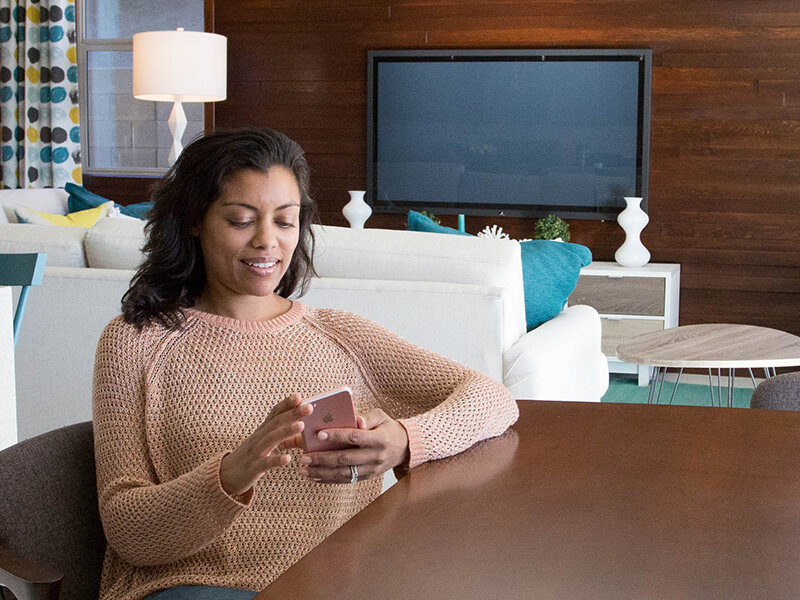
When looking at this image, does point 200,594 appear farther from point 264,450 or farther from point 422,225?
point 422,225

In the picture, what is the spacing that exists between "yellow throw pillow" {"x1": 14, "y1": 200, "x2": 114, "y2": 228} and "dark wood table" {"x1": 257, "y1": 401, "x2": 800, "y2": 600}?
280 cm

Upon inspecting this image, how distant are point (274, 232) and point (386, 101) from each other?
4.41 meters

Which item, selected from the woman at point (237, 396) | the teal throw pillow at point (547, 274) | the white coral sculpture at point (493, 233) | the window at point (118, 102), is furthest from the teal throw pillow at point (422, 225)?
the window at point (118, 102)

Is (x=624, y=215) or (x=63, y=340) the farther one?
(x=624, y=215)

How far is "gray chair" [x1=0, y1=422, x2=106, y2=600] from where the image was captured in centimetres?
98

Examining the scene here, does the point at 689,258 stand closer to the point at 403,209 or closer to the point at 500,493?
the point at 403,209

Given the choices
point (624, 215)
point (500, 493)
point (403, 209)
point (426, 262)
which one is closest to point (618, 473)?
point (500, 493)

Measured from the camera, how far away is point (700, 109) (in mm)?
5184

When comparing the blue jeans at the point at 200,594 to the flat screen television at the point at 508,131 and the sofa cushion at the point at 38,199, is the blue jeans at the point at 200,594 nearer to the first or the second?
the sofa cushion at the point at 38,199

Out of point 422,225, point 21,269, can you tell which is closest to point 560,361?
point 422,225

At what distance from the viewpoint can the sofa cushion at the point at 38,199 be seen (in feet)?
15.4

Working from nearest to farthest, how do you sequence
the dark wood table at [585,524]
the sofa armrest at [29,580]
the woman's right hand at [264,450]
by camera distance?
the dark wood table at [585,524] < the sofa armrest at [29,580] < the woman's right hand at [264,450]

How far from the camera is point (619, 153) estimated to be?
17.6 ft

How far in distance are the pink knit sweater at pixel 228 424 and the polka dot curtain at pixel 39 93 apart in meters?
5.26
